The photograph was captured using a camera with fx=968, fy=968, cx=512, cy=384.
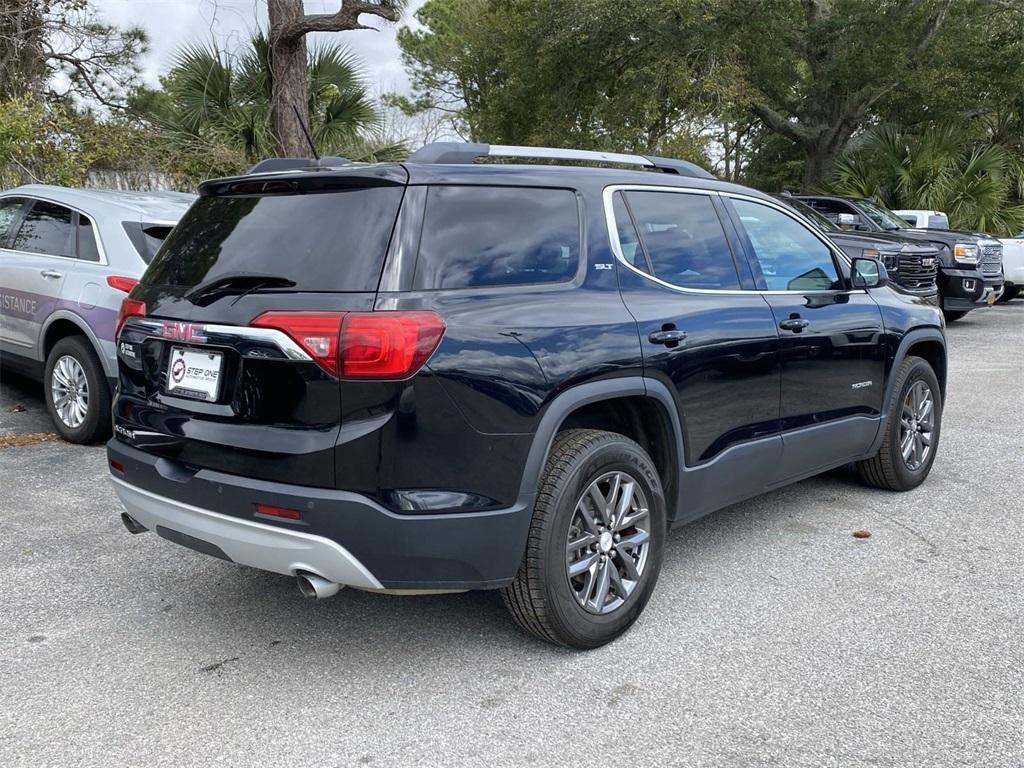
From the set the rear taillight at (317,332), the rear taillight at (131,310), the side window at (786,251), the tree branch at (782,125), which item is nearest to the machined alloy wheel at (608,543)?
the rear taillight at (317,332)

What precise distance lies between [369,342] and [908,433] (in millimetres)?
3709

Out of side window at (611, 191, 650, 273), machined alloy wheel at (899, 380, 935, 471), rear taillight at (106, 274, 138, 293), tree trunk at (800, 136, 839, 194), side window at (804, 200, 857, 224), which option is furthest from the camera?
tree trunk at (800, 136, 839, 194)

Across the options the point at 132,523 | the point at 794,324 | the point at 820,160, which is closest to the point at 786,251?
the point at 794,324

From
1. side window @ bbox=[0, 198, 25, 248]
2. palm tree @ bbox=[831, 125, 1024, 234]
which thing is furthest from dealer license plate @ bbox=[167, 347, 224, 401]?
palm tree @ bbox=[831, 125, 1024, 234]

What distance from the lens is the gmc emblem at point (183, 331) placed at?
3.29 meters

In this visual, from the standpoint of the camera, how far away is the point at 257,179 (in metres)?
3.48

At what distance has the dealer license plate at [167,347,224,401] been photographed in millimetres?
3260

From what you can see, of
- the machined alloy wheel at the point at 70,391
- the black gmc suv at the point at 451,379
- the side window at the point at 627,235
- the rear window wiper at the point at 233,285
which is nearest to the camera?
the black gmc suv at the point at 451,379

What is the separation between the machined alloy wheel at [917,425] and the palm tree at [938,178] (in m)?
15.3

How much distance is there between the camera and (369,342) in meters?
2.97

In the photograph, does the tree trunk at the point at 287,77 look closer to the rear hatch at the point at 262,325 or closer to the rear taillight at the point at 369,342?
the rear hatch at the point at 262,325

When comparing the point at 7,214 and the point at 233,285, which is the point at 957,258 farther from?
the point at 233,285

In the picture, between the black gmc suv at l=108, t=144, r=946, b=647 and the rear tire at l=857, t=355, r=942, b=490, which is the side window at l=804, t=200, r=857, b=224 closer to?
the rear tire at l=857, t=355, r=942, b=490

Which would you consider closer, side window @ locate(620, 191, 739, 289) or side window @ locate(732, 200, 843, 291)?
side window @ locate(620, 191, 739, 289)
